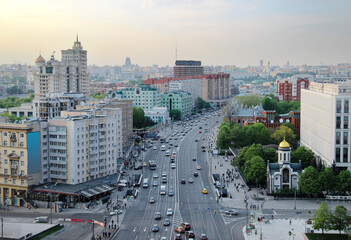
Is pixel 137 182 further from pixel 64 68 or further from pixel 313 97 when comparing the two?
pixel 64 68

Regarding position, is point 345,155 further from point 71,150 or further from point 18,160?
point 18,160

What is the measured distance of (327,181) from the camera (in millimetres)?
55500

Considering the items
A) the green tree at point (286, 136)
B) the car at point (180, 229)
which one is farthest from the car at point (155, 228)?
the green tree at point (286, 136)

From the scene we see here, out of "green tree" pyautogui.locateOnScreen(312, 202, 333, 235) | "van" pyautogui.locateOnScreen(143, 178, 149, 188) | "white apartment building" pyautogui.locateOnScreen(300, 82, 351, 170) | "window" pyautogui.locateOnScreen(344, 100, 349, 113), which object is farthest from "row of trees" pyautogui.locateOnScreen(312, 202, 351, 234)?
"van" pyautogui.locateOnScreen(143, 178, 149, 188)

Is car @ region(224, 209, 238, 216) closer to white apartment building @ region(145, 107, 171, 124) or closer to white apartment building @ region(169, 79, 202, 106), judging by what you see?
white apartment building @ region(145, 107, 171, 124)

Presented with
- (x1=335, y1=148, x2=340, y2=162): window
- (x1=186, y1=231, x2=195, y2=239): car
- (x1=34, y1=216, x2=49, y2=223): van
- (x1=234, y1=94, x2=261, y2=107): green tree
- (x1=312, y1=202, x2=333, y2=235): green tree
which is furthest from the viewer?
(x1=234, y1=94, x2=261, y2=107): green tree

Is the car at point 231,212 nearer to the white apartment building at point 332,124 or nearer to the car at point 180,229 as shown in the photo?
the car at point 180,229

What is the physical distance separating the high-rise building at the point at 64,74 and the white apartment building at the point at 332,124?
66.3 meters

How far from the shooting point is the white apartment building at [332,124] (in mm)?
60219

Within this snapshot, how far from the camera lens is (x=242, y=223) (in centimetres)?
4697

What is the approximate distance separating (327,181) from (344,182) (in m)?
1.77

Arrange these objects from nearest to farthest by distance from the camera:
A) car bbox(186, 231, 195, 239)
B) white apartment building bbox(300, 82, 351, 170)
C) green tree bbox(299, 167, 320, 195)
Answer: car bbox(186, 231, 195, 239), green tree bbox(299, 167, 320, 195), white apartment building bbox(300, 82, 351, 170)

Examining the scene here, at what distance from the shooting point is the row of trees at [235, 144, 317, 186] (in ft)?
197

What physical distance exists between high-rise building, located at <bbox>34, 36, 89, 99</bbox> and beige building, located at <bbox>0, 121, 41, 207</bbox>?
59.4 m
